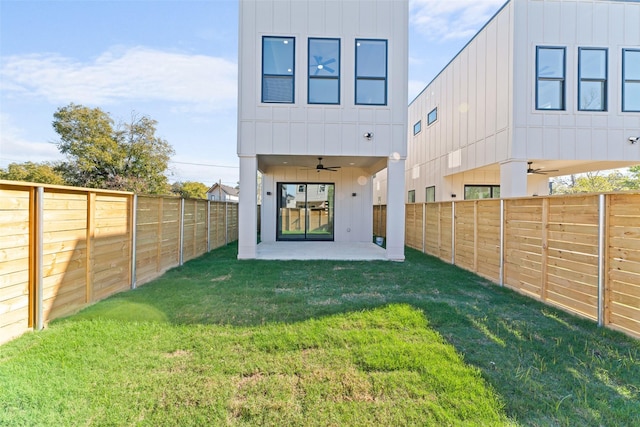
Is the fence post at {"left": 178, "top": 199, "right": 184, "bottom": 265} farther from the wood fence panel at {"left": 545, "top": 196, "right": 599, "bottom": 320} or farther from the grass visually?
the wood fence panel at {"left": 545, "top": 196, "right": 599, "bottom": 320}

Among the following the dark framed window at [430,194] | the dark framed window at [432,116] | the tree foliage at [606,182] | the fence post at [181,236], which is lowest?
the fence post at [181,236]

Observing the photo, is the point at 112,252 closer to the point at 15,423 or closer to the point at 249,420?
the point at 15,423

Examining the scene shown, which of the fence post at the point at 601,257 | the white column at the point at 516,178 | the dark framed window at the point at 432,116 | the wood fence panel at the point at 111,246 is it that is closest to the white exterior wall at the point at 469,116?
the dark framed window at the point at 432,116

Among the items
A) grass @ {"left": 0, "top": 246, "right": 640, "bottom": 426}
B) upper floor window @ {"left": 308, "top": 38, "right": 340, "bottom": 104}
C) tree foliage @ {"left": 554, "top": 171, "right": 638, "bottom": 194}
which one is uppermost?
upper floor window @ {"left": 308, "top": 38, "right": 340, "bottom": 104}

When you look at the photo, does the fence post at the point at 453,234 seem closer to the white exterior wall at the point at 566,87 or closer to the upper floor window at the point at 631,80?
the white exterior wall at the point at 566,87

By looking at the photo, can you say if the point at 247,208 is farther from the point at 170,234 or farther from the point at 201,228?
the point at 201,228

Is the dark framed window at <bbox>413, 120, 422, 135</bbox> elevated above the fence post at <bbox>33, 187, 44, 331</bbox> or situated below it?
above

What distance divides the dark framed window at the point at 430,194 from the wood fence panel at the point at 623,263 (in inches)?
395

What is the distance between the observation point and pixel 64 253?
11.5 ft

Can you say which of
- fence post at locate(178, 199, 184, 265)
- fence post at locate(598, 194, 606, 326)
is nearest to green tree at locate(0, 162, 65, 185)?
fence post at locate(178, 199, 184, 265)

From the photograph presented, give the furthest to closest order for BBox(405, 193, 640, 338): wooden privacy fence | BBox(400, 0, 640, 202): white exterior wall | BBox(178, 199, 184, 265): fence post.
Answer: BBox(400, 0, 640, 202): white exterior wall
BBox(178, 199, 184, 265): fence post
BBox(405, 193, 640, 338): wooden privacy fence

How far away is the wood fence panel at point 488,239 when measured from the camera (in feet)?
18.1

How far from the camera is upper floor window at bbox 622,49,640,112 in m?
8.39

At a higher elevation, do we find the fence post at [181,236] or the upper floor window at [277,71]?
the upper floor window at [277,71]
